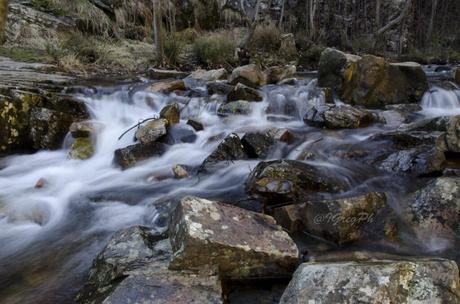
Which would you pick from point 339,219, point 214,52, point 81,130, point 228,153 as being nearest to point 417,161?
point 339,219

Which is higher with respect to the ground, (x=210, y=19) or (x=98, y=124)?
(x=210, y=19)

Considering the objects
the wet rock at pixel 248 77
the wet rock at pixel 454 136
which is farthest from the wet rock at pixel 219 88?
the wet rock at pixel 454 136

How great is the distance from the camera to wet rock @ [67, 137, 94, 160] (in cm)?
625

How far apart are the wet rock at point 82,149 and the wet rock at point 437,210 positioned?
174 inches

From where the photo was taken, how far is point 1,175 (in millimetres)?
5762

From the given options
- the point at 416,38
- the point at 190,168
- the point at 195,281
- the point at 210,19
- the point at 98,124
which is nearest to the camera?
the point at 195,281

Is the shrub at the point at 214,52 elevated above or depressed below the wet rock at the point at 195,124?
above

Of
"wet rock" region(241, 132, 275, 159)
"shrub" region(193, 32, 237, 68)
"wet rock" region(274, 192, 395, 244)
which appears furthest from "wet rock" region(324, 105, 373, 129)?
"shrub" region(193, 32, 237, 68)

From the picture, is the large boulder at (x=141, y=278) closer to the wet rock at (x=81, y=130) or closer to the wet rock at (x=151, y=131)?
the wet rock at (x=151, y=131)

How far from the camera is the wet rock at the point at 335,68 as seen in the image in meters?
8.84

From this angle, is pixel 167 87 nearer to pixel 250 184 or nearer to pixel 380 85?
pixel 380 85

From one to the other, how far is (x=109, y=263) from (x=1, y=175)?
11.4 feet

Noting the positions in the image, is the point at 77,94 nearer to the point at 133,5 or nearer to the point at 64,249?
the point at 64,249

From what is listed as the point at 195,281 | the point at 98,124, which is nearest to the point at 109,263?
the point at 195,281
